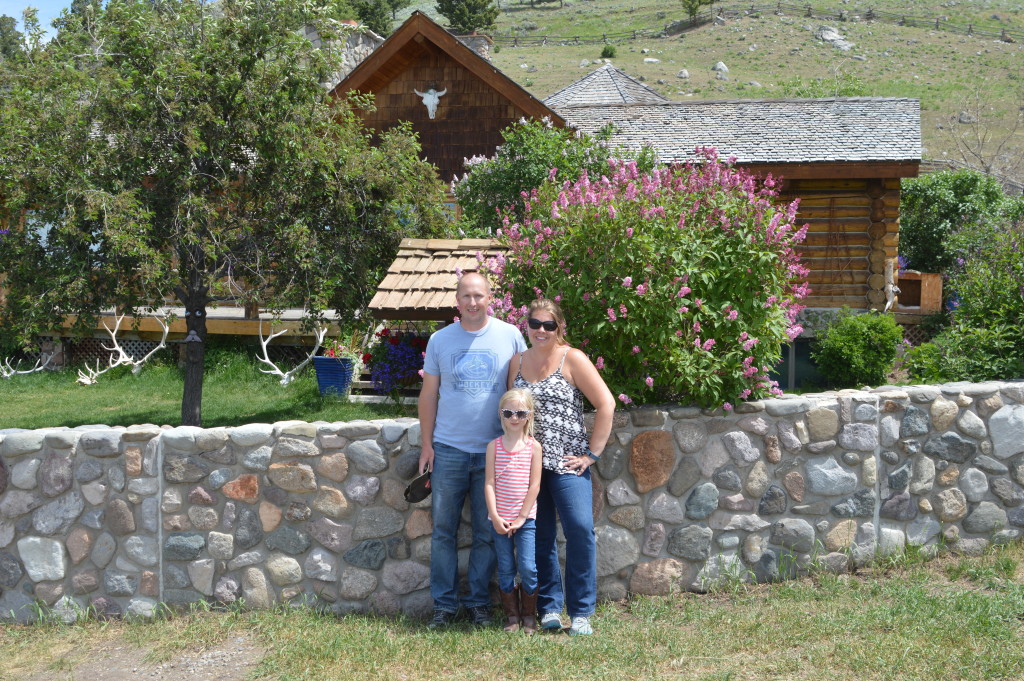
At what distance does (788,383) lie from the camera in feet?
44.5

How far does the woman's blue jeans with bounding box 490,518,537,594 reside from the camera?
4887 millimetres

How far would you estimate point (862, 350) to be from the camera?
11969mm

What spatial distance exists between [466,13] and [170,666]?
5739cm

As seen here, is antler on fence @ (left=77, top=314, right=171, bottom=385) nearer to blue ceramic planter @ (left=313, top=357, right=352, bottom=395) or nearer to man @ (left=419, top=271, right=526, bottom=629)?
blue ceramic planter @ (left=313, top=357, right=352, bottom=395)

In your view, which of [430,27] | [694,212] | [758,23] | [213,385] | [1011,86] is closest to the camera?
[694,212]

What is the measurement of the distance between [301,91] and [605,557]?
6463 millimetres

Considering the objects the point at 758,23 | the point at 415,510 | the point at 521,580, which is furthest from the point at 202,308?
the point at 758,23

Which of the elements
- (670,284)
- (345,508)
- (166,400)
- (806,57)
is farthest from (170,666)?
(806,57)

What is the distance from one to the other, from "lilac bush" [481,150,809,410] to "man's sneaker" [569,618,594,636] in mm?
1240

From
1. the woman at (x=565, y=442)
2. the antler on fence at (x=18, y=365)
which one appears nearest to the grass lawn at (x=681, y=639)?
Result: the woman at (x=565, y=442)

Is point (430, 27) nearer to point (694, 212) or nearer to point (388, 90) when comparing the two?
point (388, 90)

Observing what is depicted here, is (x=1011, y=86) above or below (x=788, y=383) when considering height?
above

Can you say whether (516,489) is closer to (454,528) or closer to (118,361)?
(454,528)

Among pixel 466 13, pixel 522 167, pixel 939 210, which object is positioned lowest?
pixel 522 167
